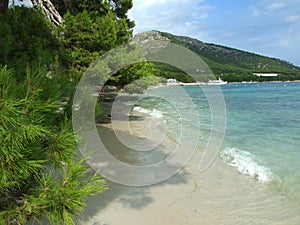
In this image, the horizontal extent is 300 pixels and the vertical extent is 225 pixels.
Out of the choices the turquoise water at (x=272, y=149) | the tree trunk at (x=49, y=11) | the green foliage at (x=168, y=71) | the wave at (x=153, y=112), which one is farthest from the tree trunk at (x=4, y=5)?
the wave at (x=153, y=112)

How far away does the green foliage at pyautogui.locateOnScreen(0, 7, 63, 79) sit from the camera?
203 centimetres

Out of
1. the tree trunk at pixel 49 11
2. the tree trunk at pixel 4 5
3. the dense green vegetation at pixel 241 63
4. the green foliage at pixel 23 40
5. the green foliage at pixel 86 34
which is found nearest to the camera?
the green foliage at pixel 23 40

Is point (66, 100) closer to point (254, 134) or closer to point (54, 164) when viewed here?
point (54, 164)

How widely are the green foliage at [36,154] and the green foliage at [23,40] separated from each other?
488 millimetres

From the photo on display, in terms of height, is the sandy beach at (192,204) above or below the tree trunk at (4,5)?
below

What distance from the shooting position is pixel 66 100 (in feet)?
5.50

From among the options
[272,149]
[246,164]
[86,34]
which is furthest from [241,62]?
[86,34]

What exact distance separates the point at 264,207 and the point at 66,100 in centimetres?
370

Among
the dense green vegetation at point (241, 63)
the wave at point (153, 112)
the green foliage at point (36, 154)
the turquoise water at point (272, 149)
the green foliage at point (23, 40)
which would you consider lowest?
the turquoise water at point (272, 149)

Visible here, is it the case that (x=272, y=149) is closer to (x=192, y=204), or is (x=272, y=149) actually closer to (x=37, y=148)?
(x=192, y=204)

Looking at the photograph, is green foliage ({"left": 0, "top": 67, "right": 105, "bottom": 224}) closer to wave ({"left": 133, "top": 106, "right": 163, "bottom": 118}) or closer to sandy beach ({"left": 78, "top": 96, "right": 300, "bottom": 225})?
sandy beach ({"left": 78, "top": 96, "right": 300, "bottom": 225})

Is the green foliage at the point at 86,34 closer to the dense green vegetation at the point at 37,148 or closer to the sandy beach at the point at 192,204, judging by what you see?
the sandy beach at the point at 192,204

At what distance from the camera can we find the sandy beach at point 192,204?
3.45 meters

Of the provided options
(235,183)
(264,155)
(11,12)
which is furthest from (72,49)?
(264,155)
